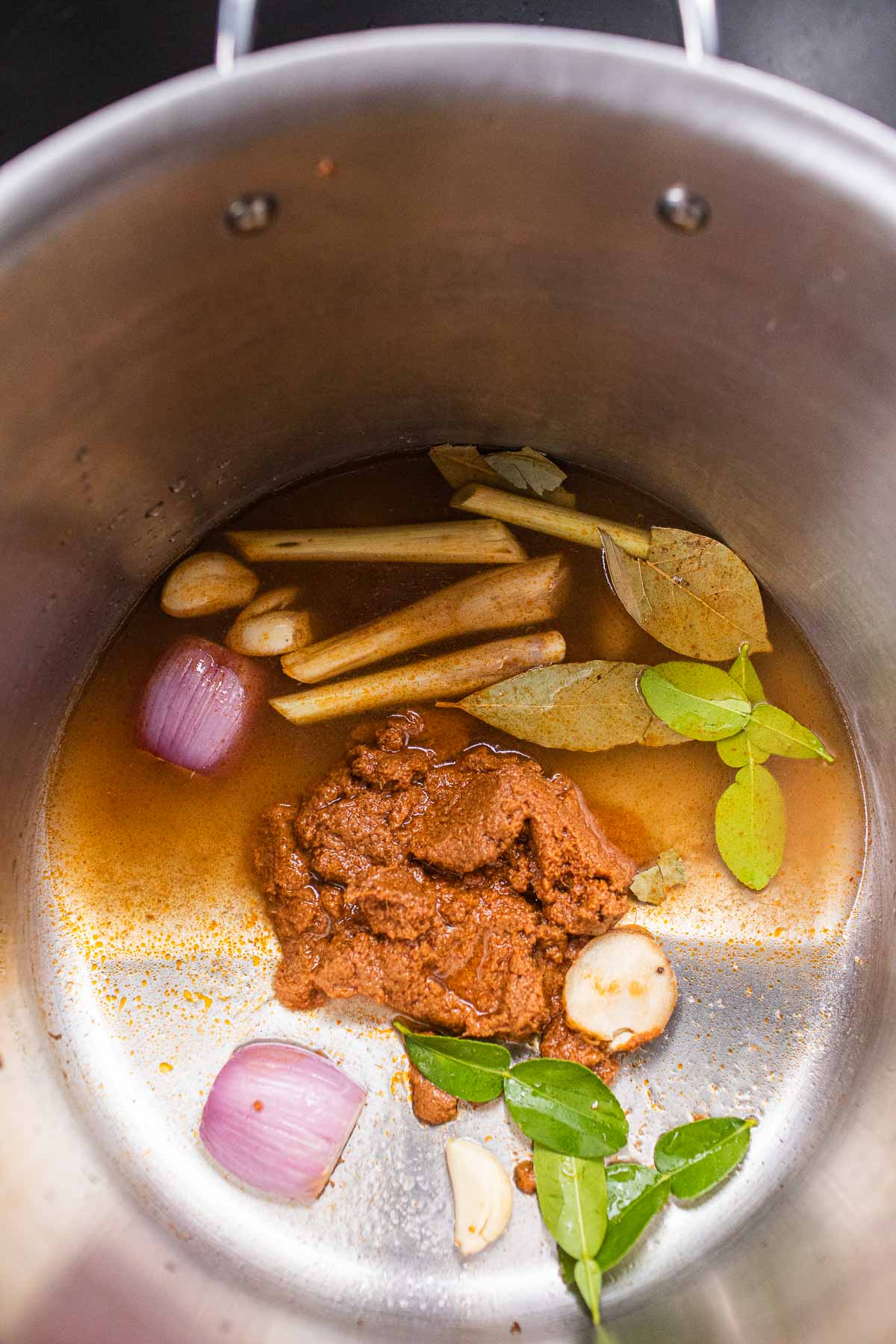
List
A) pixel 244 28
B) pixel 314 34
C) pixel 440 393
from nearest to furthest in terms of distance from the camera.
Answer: pixel 244 28 → pixel 314 34 → pixel 440 393

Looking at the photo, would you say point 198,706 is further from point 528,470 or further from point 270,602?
point 528,470

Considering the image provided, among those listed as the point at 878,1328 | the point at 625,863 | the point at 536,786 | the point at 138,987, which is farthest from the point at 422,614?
the point at 878,1328

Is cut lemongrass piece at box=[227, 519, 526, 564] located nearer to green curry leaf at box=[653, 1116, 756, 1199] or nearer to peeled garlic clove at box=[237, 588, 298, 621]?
peeled garlic clove at box=[237, 588, 298, 621]

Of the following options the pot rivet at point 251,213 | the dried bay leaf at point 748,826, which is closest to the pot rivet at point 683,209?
the pot rivet at point 251,213

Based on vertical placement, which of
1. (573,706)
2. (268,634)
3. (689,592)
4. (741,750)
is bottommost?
(741,750)

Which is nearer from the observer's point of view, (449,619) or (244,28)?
(244,28)

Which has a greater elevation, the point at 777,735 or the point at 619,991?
the point at 777,735

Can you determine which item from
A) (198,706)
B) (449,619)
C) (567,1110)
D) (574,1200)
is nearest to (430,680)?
(449,619)

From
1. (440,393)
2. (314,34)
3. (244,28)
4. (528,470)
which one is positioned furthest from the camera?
(528,470)
